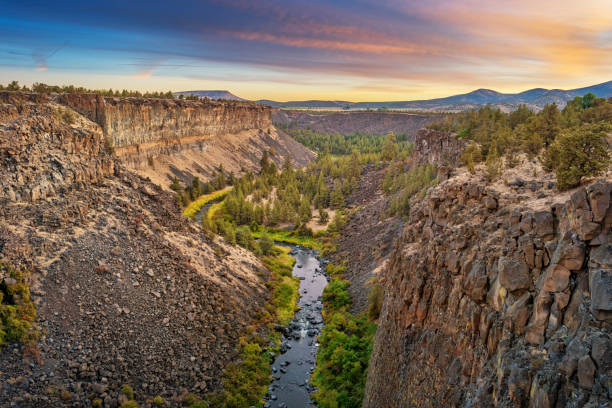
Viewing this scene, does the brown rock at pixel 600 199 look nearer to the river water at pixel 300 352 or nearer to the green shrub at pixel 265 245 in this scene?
the river water at pixel 300 352

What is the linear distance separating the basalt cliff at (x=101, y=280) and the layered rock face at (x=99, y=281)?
10 centimetres

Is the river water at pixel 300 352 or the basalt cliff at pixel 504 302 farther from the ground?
the basalt cliff at pixel 504 302

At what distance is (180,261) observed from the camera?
45.9m

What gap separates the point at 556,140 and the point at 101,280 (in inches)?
1638

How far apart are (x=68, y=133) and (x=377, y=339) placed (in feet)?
134

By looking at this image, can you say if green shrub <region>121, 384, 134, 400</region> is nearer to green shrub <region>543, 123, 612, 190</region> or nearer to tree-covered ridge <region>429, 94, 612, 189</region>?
tree-covered ridge <region>429, 94, 612, 189</region>

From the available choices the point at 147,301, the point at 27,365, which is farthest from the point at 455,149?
the point at 27,365

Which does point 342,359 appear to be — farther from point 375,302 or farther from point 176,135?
point 176,135

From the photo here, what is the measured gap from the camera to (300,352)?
47250 mm

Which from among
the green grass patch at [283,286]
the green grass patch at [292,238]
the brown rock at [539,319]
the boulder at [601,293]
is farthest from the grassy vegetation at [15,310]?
the green grass patch at [292,238]

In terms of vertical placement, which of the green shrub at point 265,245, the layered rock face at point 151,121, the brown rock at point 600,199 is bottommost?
the green shrub at point 265,245

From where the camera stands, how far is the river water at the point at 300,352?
131ft

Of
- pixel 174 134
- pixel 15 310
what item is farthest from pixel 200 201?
pixel 15 310

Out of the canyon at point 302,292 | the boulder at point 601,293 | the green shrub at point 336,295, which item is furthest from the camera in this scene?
the green shrub at point 336,295
